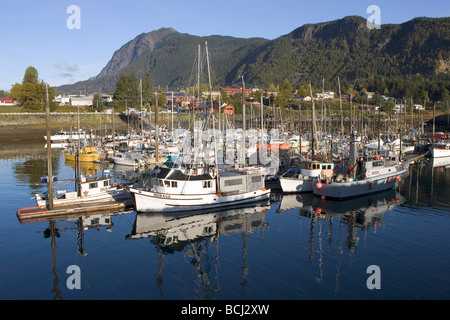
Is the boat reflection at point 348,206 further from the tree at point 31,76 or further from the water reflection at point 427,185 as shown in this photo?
the tree at point 31,76

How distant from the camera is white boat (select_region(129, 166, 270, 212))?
3066 centimetres

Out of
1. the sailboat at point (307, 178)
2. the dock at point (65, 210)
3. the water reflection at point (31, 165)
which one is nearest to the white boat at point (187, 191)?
the dock at point (65, 210)

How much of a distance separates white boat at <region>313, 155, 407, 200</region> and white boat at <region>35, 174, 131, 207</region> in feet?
59.0

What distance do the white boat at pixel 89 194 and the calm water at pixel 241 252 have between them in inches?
81.4

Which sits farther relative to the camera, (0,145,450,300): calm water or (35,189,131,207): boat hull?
(35,189,131,207): boat hull

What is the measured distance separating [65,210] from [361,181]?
26.3m

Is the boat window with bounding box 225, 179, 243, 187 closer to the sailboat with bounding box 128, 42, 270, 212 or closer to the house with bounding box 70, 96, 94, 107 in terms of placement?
the sailboat with bounding box 128, 42, 270, 212

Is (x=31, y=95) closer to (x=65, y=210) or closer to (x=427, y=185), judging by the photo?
(x=65, y=210)

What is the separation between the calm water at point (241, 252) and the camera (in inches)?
736

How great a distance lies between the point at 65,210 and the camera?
1172 inches

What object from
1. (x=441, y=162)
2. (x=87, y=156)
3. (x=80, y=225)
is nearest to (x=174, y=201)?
(x=80, y=225)

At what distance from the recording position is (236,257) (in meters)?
22.8

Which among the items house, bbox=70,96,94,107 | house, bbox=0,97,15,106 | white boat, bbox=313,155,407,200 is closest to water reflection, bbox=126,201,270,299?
white boat, bbox=313,155,407,200
